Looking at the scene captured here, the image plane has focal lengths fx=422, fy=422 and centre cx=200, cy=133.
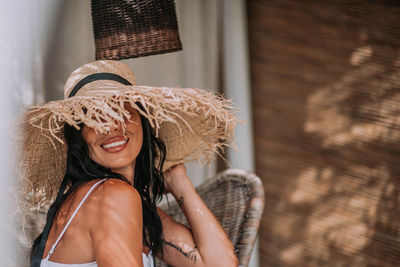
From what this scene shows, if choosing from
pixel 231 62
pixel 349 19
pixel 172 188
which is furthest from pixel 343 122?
pixel 172 188

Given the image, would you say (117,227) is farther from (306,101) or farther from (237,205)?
(306,101)

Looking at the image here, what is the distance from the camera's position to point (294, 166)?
2658mm

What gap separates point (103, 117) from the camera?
112 centimetres

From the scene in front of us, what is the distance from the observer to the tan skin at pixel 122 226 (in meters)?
1.20

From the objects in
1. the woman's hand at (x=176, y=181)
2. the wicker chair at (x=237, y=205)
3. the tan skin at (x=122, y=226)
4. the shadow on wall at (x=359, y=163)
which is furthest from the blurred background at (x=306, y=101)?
the tan skin at (x=122, y=226)

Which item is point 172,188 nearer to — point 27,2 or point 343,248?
point 27,2

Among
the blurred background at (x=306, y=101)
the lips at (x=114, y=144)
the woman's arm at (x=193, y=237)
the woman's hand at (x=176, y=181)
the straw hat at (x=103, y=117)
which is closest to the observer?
the straw hat at (x=103, y=117)

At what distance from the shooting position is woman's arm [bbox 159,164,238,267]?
155cm

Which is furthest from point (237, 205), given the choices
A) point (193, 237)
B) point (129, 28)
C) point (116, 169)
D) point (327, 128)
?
point (327, 128)

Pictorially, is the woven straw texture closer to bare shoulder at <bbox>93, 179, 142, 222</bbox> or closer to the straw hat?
the straw hat

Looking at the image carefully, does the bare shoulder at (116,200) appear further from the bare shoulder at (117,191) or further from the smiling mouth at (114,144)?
the smiling mouth at (114,144)

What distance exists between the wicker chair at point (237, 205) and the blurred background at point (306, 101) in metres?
0.44

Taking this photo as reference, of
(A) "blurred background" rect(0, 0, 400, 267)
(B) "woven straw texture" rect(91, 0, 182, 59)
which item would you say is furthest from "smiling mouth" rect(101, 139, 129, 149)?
(A) "blurred background" rect(0, 0, 400, 267)

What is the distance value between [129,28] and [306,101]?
1.36m
